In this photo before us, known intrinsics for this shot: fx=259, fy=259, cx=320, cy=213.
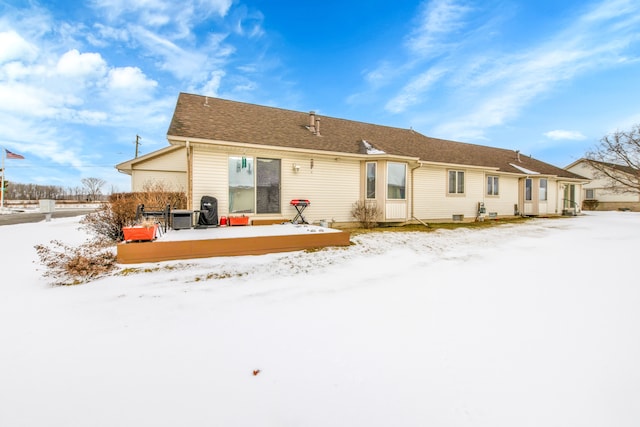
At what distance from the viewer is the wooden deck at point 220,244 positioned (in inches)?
194

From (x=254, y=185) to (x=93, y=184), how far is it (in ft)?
227

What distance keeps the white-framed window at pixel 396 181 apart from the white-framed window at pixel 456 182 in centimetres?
408

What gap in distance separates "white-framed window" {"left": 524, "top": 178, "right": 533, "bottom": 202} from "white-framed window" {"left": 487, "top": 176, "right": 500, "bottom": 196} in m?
2.74

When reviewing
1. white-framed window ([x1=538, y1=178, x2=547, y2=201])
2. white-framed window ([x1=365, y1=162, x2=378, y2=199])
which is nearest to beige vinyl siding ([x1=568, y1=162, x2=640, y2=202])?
white-framed window ([x1=538, y1=178, x2=547, y2=201])

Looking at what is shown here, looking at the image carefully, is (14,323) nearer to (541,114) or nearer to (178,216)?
(178,216)

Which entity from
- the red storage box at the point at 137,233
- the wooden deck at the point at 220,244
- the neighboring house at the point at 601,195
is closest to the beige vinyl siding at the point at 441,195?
the wooden deck at the point at 220,244

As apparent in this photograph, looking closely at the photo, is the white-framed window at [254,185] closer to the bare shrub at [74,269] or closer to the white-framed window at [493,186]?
the bare shrub at [74,269]

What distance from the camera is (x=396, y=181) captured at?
420 inches

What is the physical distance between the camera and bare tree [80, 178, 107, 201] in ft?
188

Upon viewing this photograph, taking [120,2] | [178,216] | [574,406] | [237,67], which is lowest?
[574,406]

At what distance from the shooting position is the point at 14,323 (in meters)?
2.81

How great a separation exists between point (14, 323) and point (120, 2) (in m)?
11.4

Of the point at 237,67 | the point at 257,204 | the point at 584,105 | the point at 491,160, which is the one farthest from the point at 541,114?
the point at 257,204

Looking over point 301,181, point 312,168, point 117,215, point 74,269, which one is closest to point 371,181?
point 312,168
